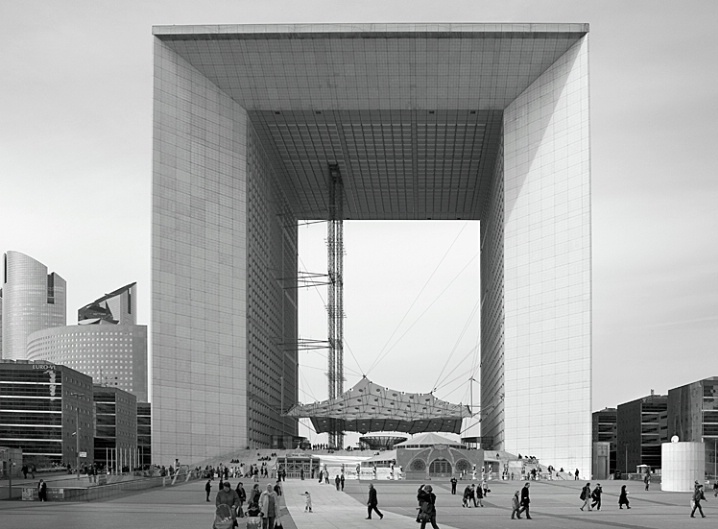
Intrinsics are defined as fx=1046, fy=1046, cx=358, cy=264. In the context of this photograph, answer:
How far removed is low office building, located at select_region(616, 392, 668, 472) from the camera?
12262 centimetres

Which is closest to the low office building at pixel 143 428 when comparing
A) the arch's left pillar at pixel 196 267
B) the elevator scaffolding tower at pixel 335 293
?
the elevator scaffolding tower at pixel 335 293

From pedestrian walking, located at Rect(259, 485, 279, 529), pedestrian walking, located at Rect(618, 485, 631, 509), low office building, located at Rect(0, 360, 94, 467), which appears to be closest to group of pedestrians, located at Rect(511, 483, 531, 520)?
pedestrian walking, located at Rect(618, 485, 631, 509)

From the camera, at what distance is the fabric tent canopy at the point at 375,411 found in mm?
93312

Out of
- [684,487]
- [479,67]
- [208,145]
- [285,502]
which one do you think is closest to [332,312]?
[208,145]

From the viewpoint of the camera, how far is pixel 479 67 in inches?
2960

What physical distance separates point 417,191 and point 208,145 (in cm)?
2944

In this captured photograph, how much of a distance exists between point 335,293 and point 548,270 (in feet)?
91.2

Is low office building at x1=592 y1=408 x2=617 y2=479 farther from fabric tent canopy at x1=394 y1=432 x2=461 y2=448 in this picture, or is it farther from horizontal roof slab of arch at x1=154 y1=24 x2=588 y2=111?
fabric tent canopy at x1=394 y1=432 x2=461 y2=448

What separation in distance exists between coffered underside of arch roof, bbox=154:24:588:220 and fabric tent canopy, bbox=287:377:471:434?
21.1m

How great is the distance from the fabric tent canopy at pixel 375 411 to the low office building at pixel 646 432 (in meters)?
36.6

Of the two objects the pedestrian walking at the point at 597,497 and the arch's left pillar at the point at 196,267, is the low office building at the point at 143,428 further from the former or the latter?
the pedestrian walking at the point at 597,497

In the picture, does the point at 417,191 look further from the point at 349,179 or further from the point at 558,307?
the point at 558,307

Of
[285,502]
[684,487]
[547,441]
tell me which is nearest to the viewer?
[285,502]

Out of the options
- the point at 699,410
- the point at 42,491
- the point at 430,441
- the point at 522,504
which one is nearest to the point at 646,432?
the point at 699,410
